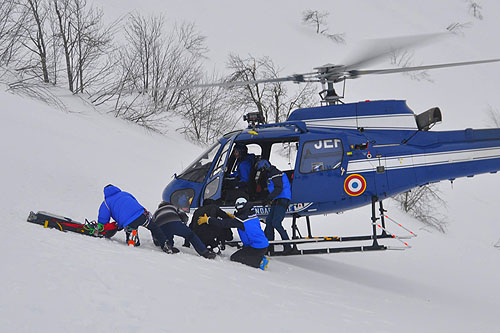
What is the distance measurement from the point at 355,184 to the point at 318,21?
2249 cm

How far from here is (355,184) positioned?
7688mm

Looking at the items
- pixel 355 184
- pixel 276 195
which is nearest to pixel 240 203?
pixel 276 195

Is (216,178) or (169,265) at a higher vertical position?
(216,178)

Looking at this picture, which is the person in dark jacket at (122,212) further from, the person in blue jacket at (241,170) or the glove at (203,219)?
the person in blue jacket at (241,170)

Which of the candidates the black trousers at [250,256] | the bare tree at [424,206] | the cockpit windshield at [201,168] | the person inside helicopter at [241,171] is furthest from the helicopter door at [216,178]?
the bare tree at [424,206]

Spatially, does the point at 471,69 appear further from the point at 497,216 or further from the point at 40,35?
the point at 40,35

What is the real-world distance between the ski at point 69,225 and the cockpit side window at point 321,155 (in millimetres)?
3224

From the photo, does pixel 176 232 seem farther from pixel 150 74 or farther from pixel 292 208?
pixel 150 74

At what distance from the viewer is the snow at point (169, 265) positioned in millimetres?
3658

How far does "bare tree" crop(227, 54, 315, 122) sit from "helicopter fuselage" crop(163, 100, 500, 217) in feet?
34.5

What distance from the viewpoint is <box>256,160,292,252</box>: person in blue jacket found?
7316mm

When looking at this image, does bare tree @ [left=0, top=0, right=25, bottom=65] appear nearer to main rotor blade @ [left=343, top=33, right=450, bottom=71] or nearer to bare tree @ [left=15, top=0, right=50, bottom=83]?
bare tree @ [left=15, top=0, right=50, bottom=83]

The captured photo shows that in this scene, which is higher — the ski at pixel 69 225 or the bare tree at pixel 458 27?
the bare tree at pixel 458 27

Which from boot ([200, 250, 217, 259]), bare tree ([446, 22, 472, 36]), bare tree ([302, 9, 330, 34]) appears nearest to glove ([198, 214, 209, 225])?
boot ([200, 250, 217, 259])
